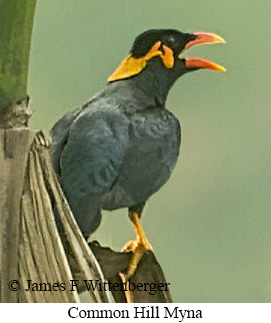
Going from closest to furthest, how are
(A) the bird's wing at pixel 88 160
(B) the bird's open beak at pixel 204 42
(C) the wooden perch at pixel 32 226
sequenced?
(C) the wooden perch at pixel 32 226 → (A) the bird's wing at pixel 88 160 → (B) the bird's open beak at pixel 204 42

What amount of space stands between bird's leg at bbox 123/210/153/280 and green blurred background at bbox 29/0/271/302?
1.0 inches

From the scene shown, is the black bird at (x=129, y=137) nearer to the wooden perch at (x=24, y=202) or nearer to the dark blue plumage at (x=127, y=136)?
the dark blue plumage at (x=127, y=136)

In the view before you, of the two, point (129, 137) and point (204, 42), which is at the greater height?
point (204, 42)

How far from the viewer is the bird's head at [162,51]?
1.06 metres

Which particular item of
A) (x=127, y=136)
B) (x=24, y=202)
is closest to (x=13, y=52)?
(x=24, y=202)

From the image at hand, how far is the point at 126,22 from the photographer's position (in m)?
1.04

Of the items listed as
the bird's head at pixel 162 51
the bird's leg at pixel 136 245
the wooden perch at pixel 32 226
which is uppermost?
the bird's head at pixel 162 51

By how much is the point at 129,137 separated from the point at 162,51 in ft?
0.60

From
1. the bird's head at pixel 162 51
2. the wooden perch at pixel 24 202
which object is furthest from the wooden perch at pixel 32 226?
the bird's head at pixel 162 51

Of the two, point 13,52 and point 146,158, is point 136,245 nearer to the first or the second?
point 146,158

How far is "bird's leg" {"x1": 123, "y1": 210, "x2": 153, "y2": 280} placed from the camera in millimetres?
968

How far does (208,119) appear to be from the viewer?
40.9 inches

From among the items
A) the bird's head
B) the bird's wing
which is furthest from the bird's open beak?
the bird's wing

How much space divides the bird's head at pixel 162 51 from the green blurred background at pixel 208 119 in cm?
2
